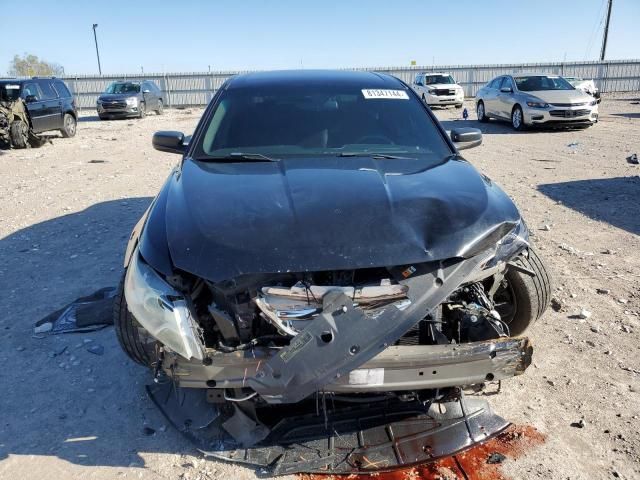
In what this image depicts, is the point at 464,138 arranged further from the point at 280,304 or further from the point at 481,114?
the point at 481,114

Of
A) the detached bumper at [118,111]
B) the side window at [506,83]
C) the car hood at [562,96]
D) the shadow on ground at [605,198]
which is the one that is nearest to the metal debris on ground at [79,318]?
the shadow on ground at [605,198]

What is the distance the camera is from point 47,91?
1524cm

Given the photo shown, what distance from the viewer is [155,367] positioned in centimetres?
229

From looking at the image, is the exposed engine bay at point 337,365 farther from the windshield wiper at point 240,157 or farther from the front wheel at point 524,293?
the windshield wiper at point 240,157

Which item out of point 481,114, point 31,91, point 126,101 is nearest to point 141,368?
point 31,91

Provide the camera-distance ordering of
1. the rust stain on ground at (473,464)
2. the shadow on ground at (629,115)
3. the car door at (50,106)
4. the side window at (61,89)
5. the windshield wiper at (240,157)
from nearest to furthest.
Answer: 1. the rust stain on ground at (473,464)
2. the windshield wiper at (240,157)
3. the car door at (50,106)
4. the side window at (61,89)
5. the shadow on ground at (629,115)

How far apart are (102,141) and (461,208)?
15.2 meters

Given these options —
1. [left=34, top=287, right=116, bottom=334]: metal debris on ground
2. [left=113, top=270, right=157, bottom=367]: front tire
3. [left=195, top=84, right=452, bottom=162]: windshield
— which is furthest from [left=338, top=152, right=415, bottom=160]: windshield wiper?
[left=34, top=287, right=116, bottom=334]: metal debris on ground

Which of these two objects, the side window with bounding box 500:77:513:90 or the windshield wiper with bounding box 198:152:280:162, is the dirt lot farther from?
the side window with bounding box 500:77:513:90

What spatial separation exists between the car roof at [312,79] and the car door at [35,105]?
1207 centimetres

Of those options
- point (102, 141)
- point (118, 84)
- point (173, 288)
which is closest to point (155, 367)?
point (173, 288)

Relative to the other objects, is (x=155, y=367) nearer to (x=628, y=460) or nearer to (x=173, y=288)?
(x=173, y=288)

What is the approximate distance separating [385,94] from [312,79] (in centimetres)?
58

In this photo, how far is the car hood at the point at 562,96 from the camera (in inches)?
561
